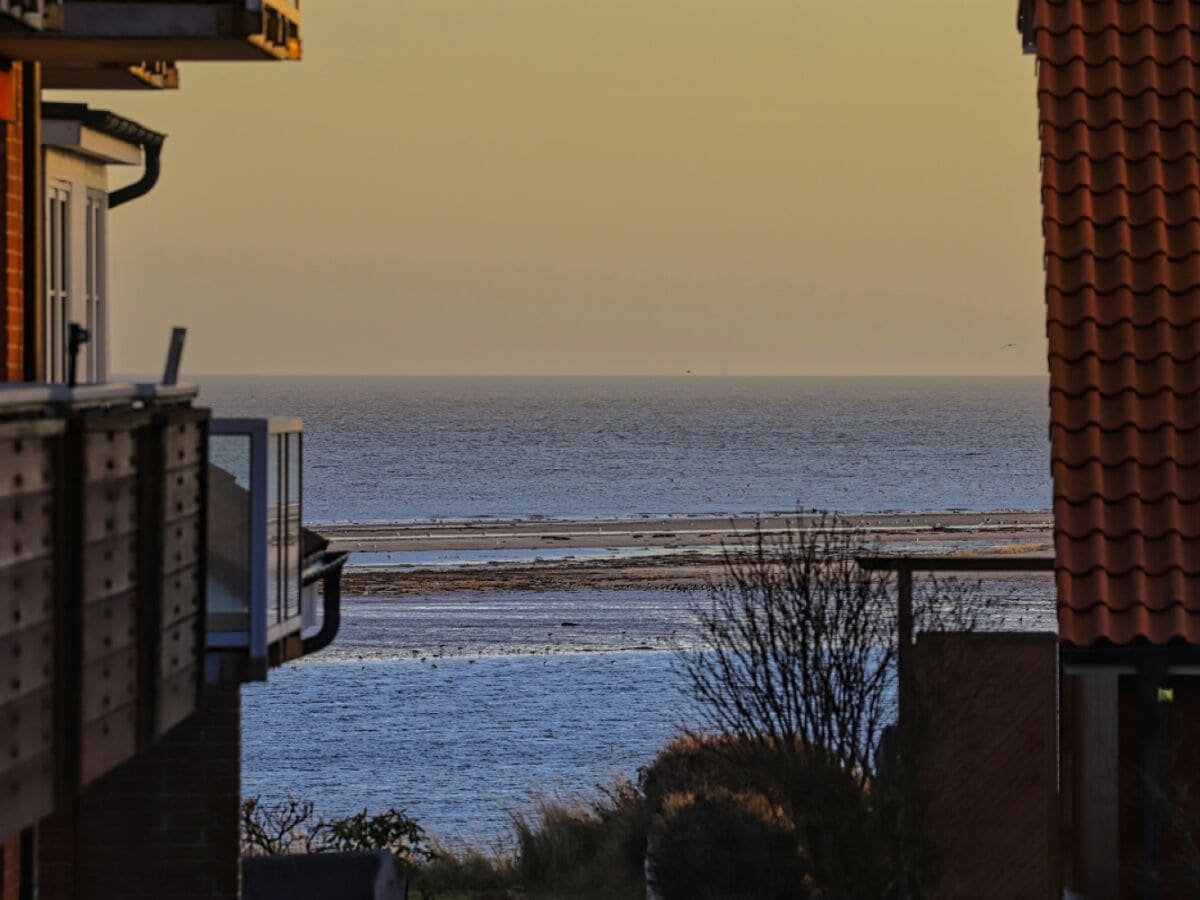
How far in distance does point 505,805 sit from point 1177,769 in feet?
59.8

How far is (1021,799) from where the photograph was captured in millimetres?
15109

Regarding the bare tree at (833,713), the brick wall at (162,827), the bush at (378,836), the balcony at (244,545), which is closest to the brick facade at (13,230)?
the balcony at (244,545)

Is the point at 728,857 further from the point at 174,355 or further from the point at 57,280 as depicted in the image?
the point at 174,355

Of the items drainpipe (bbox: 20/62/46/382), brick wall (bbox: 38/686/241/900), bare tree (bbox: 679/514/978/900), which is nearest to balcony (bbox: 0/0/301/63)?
drainpipe (bbox: 20/62/46/382)

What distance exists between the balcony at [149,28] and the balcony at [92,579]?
96.0 inches

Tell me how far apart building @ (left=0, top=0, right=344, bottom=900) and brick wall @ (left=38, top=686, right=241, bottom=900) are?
0.04ft

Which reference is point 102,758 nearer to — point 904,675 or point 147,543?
point 147,543

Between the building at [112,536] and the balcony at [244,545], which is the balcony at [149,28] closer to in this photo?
the building at [112,536]

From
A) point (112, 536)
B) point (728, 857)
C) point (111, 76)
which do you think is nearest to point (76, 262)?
point (111, 76)

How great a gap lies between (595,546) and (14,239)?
73447 millimetres

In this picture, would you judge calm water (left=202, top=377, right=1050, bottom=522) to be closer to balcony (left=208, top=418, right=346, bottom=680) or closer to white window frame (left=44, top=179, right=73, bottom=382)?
white window frame (left=44, top=179, right=73, bottom=382)

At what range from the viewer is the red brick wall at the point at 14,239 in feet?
35.5

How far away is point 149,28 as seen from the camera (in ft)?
35.9

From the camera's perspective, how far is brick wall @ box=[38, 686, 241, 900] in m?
13.4
